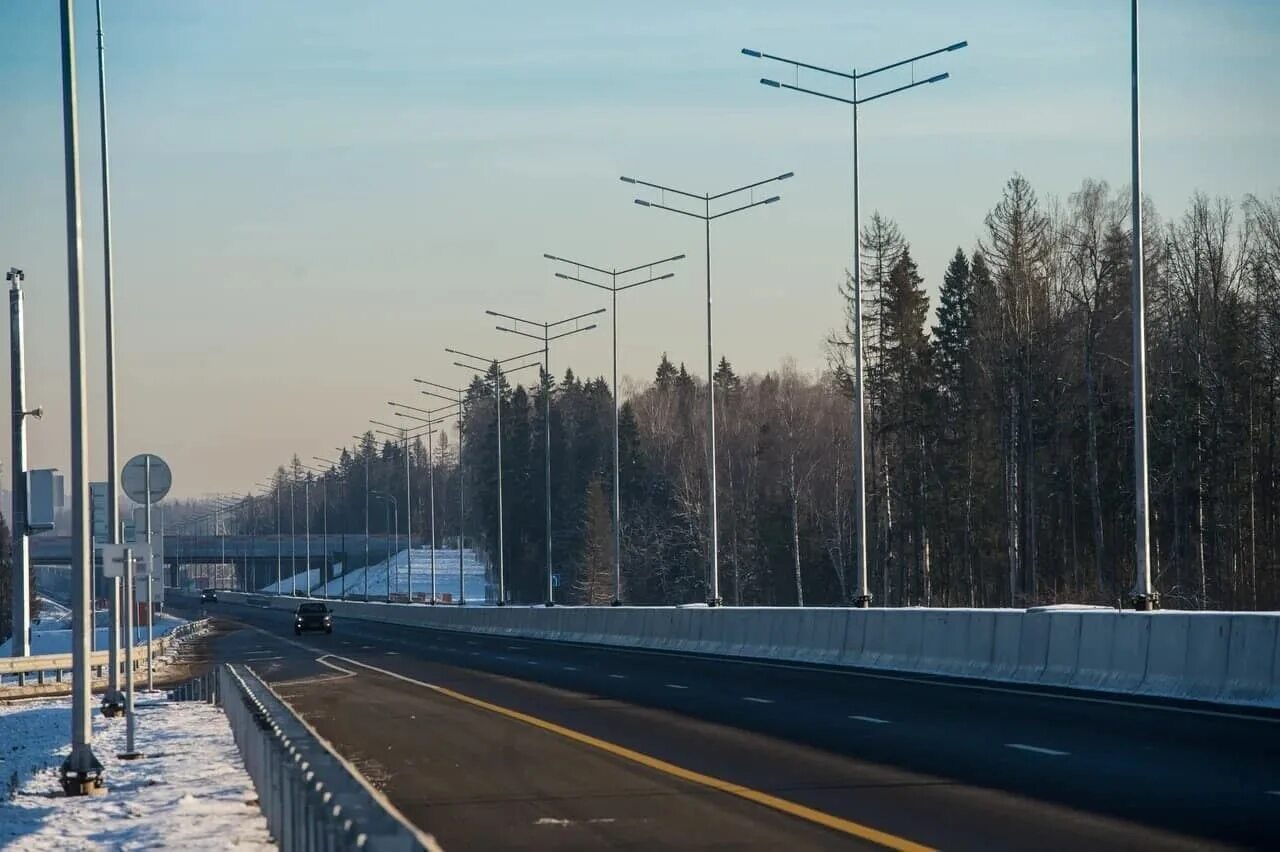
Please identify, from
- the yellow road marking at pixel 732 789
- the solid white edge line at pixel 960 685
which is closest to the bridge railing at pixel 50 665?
the solid white edge line at pixel 960 685

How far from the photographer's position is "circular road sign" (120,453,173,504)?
2279cm

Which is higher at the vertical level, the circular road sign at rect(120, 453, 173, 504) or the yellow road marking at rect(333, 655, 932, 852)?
the circular road sign at rect(120, 453, 173, 504)

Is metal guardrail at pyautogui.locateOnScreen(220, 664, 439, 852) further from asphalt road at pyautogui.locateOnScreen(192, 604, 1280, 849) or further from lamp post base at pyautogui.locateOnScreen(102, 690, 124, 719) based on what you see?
lamp post base at pyautogui.locateOnScreen(102, 690, 124, 719)

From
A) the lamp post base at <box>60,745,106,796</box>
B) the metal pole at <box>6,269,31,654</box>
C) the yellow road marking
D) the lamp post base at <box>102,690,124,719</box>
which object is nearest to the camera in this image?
the yellow road marking

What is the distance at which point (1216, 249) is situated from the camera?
78.9 metres

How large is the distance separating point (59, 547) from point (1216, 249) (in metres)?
125

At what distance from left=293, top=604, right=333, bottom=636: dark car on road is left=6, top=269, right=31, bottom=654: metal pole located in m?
24.4

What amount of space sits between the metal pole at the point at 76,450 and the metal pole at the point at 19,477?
97.7 ft

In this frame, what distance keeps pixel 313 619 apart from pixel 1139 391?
1940 inches

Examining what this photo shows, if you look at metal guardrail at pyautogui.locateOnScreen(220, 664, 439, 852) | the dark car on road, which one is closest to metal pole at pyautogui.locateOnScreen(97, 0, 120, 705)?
metal guardrail at pyautogui.locateOnScreen(220, 664, 439, 852)

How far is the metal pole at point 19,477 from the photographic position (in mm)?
47031

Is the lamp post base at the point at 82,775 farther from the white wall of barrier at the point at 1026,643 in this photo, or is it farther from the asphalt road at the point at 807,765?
the white wall of barrier at the point at 1026,643

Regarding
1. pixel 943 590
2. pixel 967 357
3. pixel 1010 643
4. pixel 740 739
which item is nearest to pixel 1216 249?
pixel 967 357

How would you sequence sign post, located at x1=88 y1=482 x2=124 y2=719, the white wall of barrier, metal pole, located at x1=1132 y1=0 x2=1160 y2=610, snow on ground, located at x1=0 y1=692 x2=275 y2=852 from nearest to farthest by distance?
snow on ground, located at x1=0 y1=692 x2=275 y2=852 → the white wall of barrier → metal pole, located at x1=1132 y1=0 x2=1160 y2=610 → sign post, located at x1=88 y1=482 x2=124 y2=719
